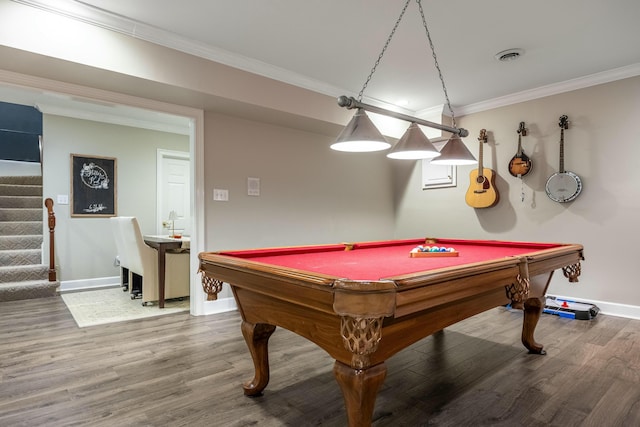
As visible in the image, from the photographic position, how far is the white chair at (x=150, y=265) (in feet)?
12.5

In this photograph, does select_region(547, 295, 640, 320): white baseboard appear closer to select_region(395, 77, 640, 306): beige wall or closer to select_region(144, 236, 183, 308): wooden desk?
select_region(395, 77, 640, 306): beige wall

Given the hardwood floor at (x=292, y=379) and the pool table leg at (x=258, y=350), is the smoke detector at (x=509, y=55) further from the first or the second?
the pool table leg at (x=258, y=350)

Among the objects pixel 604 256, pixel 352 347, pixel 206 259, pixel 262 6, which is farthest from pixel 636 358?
pixel 262 6

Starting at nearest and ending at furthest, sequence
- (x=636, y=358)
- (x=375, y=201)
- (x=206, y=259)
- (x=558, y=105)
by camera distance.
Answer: (x=206, y=259) → (x=636, y=358) → (x=558, y=105) → (x=375, y=201)

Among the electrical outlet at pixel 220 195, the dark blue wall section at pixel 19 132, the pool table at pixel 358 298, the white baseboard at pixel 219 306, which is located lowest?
the white baseboard at pixel 219 306

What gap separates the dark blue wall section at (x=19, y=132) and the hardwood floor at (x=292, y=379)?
4.04 meters

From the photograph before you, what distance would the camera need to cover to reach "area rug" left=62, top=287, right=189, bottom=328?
3395 mm

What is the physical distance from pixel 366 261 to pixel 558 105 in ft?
11.1

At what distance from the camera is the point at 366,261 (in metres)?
1.92

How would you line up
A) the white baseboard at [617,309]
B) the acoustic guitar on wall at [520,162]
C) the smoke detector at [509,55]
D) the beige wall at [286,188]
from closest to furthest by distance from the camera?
the smoke detector at [509,55], the white baseboard at [617,309], the beige wall at [286,188], the acoustic guitar on wall at [520,162]

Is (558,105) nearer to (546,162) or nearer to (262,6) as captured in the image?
(546,162)

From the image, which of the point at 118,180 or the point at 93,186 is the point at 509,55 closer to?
the point at 118,180

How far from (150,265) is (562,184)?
14.6ft

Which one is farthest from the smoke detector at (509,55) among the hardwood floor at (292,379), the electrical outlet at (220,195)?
the electrical outlet at (220,195)
